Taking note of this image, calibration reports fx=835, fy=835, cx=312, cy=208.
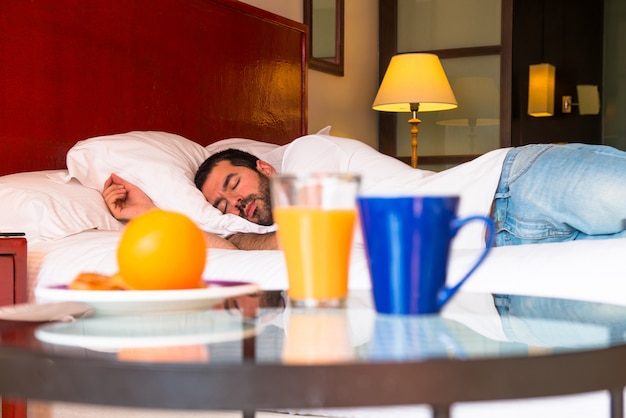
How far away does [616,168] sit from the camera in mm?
1683

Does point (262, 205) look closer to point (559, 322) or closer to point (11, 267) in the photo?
point (11, 267)

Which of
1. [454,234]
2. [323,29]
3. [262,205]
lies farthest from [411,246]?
[323,29]

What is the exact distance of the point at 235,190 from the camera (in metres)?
2.17

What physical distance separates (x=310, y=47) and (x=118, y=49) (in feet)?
4.84

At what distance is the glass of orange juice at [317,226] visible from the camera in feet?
2.33

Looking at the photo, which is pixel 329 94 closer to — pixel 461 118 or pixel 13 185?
pixel 461 118

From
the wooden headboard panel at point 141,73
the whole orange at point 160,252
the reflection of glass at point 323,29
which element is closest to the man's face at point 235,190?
the wooden headboard panel at point 141,73

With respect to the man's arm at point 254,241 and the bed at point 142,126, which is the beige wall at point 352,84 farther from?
the man's arm at point 254,241

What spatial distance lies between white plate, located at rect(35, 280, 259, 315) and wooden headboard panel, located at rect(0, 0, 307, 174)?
1.39 metres

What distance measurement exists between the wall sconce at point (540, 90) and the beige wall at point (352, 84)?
92cm

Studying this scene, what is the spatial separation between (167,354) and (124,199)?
1.55 m

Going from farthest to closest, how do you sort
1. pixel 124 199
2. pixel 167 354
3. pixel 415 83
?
pixel 415 83
pixel 124 199
pixel 167 354

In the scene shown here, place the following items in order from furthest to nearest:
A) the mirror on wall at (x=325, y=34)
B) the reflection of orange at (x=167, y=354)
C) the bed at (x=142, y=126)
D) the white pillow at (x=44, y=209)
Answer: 1. the mirror on wall at (x=325, y=34)
2. the white pillow at (x=44, y=209)
3. the bed at (x=142, y=126)
4. the reflection of orange at (x=167, y=354)

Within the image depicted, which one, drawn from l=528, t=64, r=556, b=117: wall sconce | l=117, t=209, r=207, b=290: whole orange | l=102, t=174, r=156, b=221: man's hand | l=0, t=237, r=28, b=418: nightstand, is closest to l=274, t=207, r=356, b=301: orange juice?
l=117, t=209, r=207, b=290: whole orange
